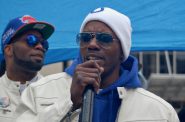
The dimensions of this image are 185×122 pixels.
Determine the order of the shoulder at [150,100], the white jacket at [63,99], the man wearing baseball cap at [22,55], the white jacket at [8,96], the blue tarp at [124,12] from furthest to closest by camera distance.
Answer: the blue tarp at [124,12], the man wearing baseball cap at [22,55], the white jacket at [8,96], the shoulder at [150,100], the white jacket at [63,99]

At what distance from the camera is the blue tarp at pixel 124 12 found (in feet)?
12.7

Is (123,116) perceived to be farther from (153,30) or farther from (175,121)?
(153,30)

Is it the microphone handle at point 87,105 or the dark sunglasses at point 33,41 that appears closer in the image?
the microphone handle at point 87,105

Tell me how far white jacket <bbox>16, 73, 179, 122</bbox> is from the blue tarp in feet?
4.46

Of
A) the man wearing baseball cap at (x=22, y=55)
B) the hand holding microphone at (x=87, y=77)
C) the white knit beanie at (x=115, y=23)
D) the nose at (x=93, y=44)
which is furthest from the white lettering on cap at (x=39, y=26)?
the hand holding microphone at (x=87, y=77)

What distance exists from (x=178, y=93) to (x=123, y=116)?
7.98m

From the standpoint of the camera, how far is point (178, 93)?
10281 mm

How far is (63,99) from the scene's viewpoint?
228 centimetres

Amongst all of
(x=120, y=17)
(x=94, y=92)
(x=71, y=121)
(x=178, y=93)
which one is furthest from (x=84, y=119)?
(x=178, y=93)

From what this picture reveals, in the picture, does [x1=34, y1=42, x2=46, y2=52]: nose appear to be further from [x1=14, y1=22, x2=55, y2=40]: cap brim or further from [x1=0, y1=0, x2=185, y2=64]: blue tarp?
[x1=0, y1=0, x2=185, y2=64]: blue tarp

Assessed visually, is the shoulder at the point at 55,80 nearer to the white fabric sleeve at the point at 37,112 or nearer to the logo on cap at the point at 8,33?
the white fabric sleeve at the point at 37,112

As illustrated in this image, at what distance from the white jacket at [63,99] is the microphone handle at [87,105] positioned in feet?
0.82

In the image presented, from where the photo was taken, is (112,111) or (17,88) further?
(17,88)

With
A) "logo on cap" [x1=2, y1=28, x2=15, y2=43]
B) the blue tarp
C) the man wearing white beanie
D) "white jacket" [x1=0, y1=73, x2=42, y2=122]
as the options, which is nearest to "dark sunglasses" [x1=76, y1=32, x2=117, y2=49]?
the man wearing white beanie
